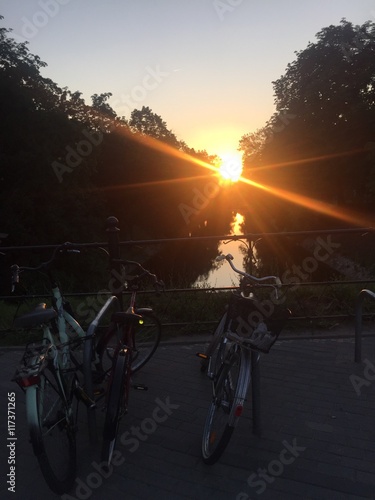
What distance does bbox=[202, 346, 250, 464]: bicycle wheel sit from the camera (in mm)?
3008

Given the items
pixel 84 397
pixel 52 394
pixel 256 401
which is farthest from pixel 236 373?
pixel 52 394

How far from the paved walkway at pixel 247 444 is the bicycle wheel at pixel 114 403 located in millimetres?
168

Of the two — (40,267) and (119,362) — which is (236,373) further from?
(40,267)

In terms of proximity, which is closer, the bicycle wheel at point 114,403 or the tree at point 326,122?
the bicycle wheel at point 114,403

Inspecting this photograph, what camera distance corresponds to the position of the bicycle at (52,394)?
2.65 meters

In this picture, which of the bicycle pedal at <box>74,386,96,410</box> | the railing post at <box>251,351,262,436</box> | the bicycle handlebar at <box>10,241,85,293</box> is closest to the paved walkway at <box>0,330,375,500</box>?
the railing post at <box>251,351,262,436</box>

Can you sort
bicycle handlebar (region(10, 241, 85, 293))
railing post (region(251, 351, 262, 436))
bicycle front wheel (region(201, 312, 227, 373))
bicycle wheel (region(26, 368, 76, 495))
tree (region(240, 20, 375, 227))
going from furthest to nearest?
1. tree (region(240, 20, 375, 227))
2. bicycle front wheel (region(201, 312, 227, 373))
3. bicycle handlebar (region(10, 241, 85, 293))
4. railing post (region(251, 351, 262, 436))
5. bicycle wheel (region(26, 368, 76, 495))

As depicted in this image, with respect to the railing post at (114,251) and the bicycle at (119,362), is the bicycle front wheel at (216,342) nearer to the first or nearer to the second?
the bicycle at (119,362)

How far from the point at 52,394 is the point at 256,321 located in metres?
1.55

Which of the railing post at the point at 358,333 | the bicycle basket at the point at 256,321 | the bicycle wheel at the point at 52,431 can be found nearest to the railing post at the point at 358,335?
the railing post at the point at 358,333

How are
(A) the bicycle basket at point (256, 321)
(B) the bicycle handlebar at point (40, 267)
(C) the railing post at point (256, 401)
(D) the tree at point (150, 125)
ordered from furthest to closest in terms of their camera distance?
1. (D) the tree at point (150, 125)
2. (B) the bicycle handlebar at point (40, 267)
3. (C) the railing post at point (256, 401)
4. (A) the bicycle basket at point (256, 321)

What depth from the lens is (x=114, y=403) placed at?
311 cm

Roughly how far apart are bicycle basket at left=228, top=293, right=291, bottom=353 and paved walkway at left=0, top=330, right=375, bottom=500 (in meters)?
0.77

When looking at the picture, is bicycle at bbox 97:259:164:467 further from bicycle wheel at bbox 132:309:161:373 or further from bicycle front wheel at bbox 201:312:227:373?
bicycle front wheel at bbox 201:312:227:373
